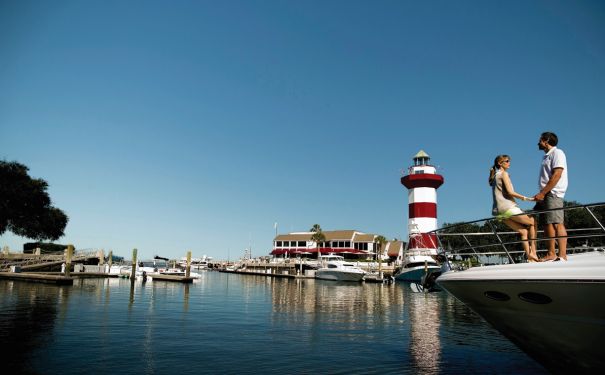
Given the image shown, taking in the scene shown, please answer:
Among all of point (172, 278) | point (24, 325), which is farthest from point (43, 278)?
point (24, 325)

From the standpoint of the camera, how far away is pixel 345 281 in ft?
194

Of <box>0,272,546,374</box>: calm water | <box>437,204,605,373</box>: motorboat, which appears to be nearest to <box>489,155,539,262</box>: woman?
<box>437,204,605,373</box>: motorboat

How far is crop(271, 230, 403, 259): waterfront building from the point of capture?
80125 millimetres

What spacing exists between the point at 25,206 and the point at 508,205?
58.1 metres

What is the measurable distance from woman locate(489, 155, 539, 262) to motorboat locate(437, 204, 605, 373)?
1.30 feet

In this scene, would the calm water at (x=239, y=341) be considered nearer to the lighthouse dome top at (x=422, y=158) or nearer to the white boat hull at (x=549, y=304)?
the white boat hull at (x=549, y=304)

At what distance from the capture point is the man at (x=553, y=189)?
6.04 metres

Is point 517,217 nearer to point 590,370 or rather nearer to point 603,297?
point 603,297

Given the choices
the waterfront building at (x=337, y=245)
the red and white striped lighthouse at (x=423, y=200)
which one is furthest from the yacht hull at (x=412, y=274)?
the waterfront building at (x=337, y=245)

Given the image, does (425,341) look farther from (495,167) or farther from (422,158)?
(422,158)

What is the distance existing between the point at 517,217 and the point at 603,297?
160 centimetres

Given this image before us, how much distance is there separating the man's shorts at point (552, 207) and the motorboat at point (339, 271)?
51.9m

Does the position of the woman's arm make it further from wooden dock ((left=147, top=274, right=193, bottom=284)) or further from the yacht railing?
wooden dock ((left=147, top=274, right=193, bottom=284))

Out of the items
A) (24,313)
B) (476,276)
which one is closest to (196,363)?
(476,276)
